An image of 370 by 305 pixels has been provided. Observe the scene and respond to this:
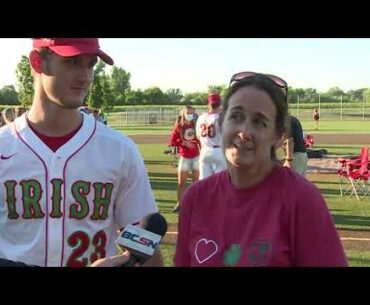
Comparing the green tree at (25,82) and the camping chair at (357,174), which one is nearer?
the green tree at (25,82)

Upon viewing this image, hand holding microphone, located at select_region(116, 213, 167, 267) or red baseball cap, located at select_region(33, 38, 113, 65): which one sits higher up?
red baseball cap, located at select_region(33, 38, 113, 65)

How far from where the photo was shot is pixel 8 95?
5556 centimetres

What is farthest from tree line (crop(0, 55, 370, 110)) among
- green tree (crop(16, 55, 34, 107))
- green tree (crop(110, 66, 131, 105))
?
green tree (crop(110, 66, 131, 105))

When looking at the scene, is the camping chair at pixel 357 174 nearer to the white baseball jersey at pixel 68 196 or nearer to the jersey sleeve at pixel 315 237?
the white baseball jersey at pixel 68 196

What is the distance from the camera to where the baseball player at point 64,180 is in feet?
8.14

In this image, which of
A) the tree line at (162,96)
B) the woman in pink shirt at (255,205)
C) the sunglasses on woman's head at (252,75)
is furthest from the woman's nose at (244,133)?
the tree line at (162,96)

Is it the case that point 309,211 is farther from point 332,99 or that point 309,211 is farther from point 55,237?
point 332,99

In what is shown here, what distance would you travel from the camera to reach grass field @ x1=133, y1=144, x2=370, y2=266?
6.53 metres

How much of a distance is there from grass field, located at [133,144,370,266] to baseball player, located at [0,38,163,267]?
2287 mm

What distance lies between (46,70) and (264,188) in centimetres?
117

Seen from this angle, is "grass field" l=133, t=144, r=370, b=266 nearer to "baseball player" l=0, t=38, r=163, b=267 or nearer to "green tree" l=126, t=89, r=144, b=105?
"baseball player" l=0, t=38, r=163, b=267

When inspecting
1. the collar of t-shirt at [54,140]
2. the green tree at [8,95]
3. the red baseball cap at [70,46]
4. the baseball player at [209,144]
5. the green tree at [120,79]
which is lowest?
the baseball player at [209,144]

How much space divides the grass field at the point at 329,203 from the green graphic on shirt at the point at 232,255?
9.68ft
